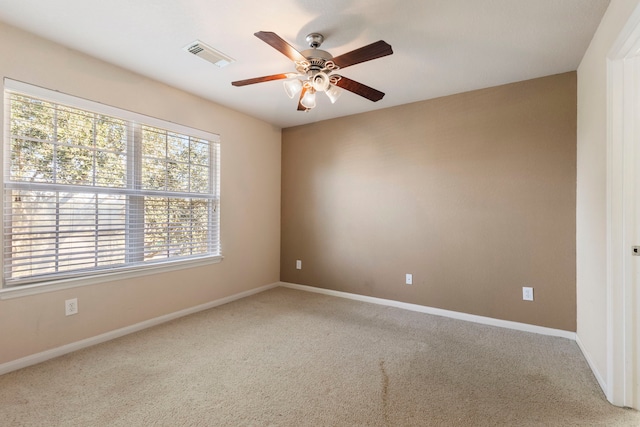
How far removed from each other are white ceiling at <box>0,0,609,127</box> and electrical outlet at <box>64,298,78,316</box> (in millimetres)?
2031

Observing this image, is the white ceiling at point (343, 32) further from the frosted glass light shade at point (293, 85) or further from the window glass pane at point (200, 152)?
the window glass pane at point (200, 152)

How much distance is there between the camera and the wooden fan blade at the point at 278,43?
1.61 m

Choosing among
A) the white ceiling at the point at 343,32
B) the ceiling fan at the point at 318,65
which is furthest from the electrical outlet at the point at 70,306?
the ceiling fan at the point at 318,65

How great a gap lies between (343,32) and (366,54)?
1.58ft

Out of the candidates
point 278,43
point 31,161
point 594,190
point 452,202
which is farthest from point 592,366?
point 31,161

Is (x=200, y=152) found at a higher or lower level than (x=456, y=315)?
higher

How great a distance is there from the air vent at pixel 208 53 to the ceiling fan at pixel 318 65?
19.9 inches

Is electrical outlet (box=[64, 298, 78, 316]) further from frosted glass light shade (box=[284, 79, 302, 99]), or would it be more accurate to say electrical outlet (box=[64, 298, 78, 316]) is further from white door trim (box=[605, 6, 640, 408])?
white door trim (box=[605, 6, 640, 408])

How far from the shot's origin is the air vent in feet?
7.46

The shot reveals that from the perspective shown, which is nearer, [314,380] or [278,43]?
[278,43]

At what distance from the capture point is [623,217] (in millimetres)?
1728

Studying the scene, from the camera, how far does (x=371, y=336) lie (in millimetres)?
2738

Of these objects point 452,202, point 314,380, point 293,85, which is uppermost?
point 293,85

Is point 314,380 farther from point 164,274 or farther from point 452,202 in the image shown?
point 452,202
